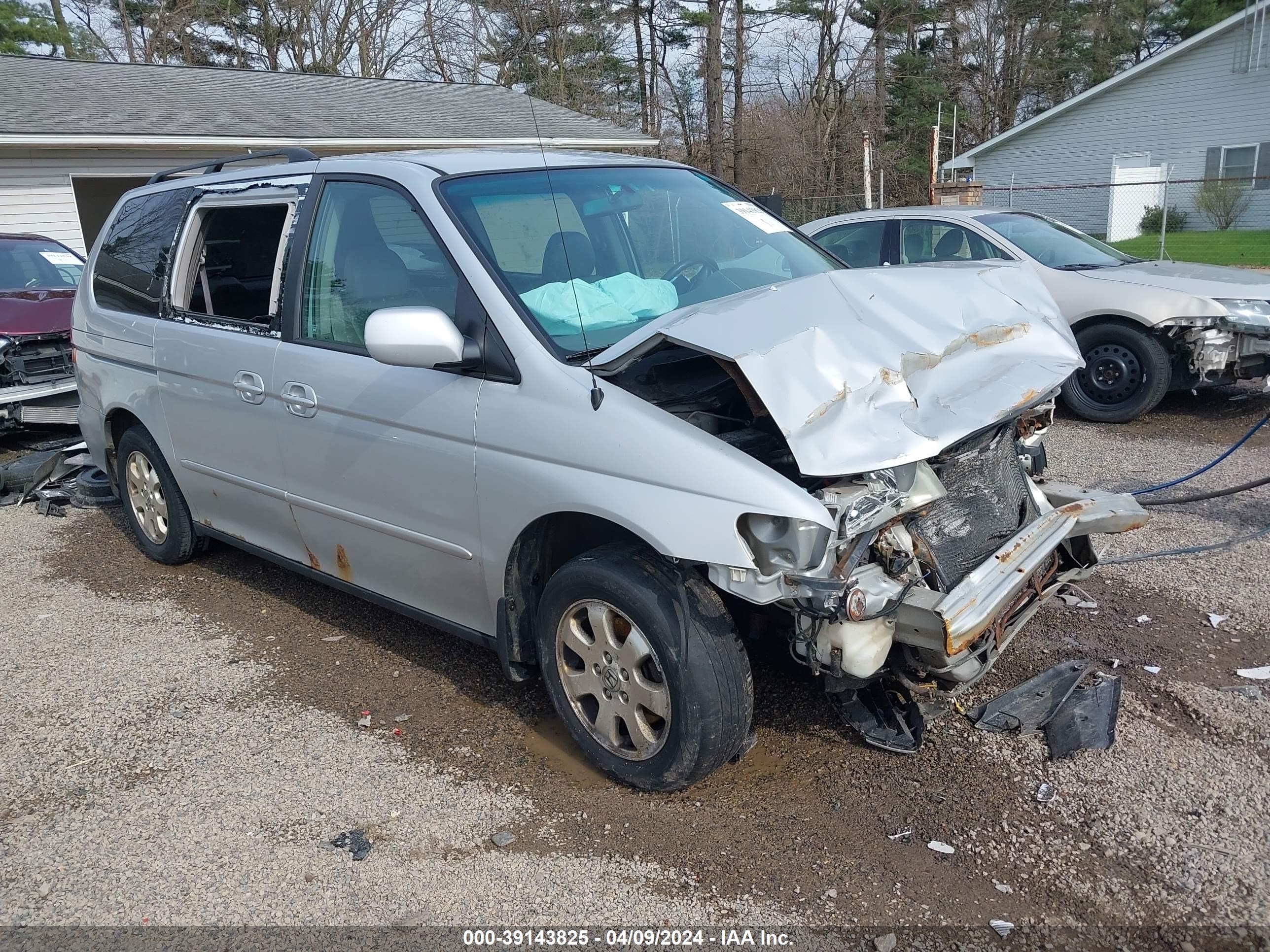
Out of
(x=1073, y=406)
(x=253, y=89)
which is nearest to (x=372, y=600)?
(x=1073, y=406)

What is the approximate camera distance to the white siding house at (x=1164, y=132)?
26.2m

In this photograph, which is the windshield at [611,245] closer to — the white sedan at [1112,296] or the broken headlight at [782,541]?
the broken headlight at [782,541]

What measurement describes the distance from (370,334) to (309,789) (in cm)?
160

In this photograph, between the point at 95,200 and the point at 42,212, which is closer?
the point at 42,212

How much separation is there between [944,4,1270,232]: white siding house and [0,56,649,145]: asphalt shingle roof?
1218cm

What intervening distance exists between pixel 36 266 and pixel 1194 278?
420 inches

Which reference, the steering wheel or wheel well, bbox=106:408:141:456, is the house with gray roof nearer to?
wheel well, bbox=106:408:141:456

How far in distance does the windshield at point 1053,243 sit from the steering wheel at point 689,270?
17.8 ft

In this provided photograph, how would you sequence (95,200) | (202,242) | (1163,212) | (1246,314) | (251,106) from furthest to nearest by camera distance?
(1163,212), (95,200), (251,106), (1246,314), (202,242)

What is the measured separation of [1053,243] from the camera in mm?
8781

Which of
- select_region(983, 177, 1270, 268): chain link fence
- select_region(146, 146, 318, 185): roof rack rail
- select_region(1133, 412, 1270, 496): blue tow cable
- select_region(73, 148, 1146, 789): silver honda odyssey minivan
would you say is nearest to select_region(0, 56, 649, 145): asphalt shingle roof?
select_region(146, 146, 318, 185): roof rack rail

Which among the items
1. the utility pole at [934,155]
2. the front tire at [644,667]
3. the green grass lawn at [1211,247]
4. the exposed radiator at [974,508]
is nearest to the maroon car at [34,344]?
the front tire at [644,667]

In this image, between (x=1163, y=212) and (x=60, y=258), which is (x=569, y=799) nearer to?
(x=60, y=258)

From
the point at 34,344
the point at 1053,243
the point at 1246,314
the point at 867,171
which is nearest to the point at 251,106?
the point at 34,344
